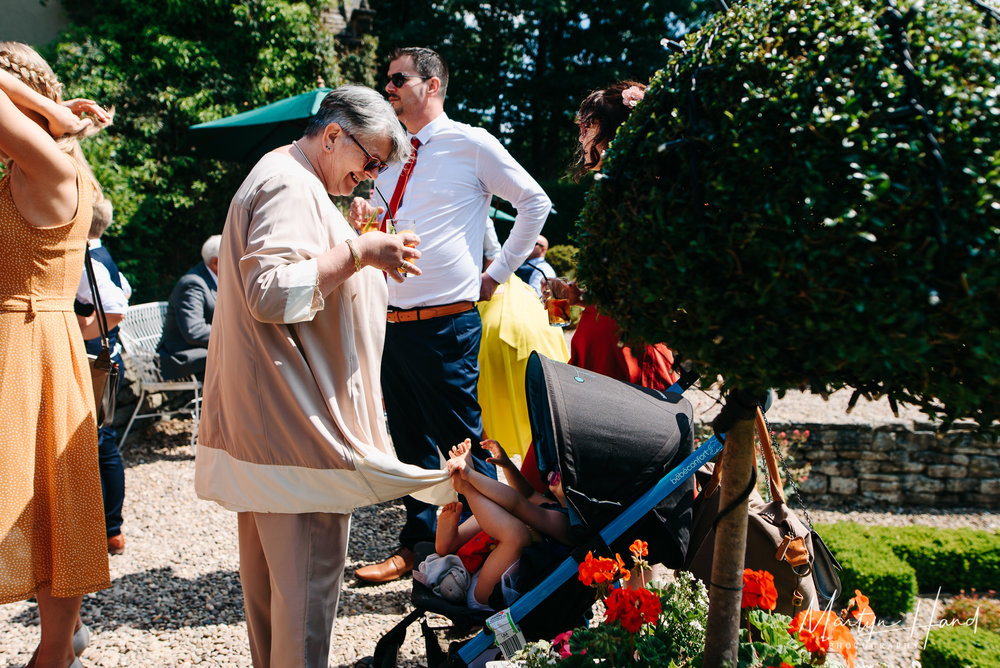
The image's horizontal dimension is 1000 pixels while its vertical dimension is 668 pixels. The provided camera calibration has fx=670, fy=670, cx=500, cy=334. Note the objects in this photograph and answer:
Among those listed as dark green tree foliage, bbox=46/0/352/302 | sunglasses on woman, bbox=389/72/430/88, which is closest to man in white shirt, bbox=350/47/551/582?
sunglasses on woman, bbox=389/72/430/88

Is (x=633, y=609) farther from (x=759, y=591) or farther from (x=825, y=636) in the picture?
(x=825, y=636)

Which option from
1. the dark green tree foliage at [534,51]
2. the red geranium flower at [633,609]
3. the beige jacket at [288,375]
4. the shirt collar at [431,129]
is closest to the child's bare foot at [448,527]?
the beige jacket at [288,375]

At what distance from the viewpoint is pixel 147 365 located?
6.41 m

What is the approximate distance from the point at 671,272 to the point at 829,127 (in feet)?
1.23

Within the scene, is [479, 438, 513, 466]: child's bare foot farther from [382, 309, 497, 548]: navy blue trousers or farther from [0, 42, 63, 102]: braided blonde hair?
[0, 42, 63, 102]: braided blonde hair

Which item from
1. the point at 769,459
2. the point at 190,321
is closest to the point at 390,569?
the point at 769,459

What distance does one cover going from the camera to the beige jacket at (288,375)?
188cm

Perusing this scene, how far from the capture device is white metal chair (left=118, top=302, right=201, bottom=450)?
6125mm

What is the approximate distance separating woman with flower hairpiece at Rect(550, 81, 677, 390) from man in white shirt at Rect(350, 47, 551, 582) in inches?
22.0

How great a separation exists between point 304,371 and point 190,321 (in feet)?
14.5

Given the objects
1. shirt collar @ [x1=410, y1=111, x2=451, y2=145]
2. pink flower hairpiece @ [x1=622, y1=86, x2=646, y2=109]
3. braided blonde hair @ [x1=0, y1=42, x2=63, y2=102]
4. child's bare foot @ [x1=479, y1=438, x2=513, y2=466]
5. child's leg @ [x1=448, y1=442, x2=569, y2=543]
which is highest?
pink flower hairpiece @ [x1=622, y1=86, x2=646, y2=109]

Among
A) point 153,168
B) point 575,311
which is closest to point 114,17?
point 153,168

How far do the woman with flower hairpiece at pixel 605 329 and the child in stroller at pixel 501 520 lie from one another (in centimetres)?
61

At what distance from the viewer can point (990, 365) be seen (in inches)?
45.6
